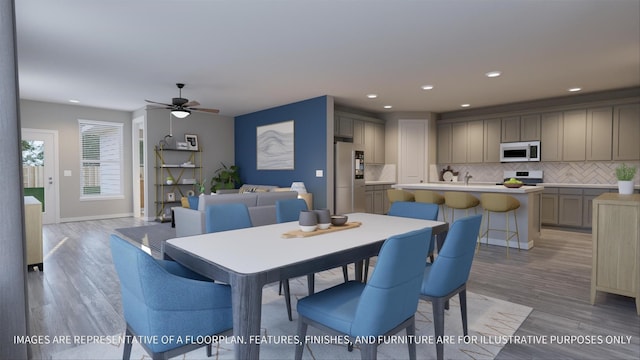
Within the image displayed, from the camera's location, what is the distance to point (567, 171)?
6777mm

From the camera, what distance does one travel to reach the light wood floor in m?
2.25

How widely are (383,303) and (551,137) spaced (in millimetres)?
6868

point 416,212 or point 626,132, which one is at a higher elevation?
point 626,132

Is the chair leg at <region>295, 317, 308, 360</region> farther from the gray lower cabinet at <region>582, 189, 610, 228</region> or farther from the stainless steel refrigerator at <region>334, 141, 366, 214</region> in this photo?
the gray lower cabinet at <region>582, 189, 610, 228</region>

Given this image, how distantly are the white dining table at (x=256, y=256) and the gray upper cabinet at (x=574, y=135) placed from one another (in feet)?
18.6

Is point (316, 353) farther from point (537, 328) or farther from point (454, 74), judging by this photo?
point (454, 74)

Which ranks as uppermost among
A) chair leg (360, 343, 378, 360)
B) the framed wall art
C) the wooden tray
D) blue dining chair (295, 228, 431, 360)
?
the framed wall art

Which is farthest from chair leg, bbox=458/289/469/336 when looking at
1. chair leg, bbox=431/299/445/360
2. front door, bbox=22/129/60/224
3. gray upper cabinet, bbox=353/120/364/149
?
front door, bbox=22/129/60/224

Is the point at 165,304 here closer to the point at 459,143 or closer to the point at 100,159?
the point at 459,143

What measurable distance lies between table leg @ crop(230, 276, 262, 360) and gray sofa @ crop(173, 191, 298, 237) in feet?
10.1

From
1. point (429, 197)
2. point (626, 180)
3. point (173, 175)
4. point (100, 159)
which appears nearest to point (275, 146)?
point (173, 175)

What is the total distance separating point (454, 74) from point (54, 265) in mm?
5792

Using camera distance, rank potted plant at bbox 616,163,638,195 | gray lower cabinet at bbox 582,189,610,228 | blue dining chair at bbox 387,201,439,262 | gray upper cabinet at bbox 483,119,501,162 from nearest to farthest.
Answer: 1. blue dining chair at bbox 387,201,439,262
2. potted plant at bbox 616,163,638,195
3. gray lower cabinet at bbox 582,189,610,228
4. gray upper cabinet at bbox 483,119,501,162

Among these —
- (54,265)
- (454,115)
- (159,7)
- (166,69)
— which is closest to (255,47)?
(159,7)
